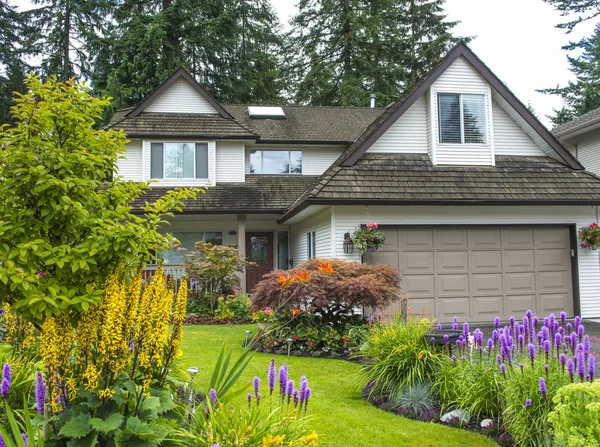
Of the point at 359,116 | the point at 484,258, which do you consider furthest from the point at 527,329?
the point at 359,116

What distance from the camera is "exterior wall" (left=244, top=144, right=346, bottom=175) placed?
18.9 m

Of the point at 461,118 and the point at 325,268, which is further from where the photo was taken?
the point at 461,118

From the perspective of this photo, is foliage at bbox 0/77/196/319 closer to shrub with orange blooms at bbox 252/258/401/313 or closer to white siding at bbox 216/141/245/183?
shrub with orange blooms at bbox 252/258/401/313

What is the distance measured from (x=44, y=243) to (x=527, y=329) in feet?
13.9

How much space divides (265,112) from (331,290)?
13.2 meters

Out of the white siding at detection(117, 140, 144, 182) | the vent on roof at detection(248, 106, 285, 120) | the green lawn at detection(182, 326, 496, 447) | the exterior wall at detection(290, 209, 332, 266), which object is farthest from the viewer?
the vent on roof at detection(248, 106, 285, 120)

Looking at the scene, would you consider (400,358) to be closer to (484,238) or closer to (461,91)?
(484,238)

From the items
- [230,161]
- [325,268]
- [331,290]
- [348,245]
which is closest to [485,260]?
[348,245]

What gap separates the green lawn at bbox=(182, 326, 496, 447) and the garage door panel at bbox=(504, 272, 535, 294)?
20.9ft

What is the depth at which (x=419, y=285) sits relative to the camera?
1227 cm

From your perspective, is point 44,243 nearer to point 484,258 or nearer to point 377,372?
point 377,372

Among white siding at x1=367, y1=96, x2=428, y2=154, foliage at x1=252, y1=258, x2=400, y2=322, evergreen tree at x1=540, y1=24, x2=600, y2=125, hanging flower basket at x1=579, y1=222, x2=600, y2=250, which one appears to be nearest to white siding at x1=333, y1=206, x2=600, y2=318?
hanging flower basket at x1=579, y1=222, x2=600, y2=250

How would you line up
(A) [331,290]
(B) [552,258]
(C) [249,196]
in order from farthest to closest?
(C) [249,196], (B) [552,258], (A) [331,290]

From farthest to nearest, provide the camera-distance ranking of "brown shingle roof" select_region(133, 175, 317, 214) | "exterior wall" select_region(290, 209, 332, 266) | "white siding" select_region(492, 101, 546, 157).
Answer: "brown shingle roof" select_region(133, 175, 317, 214)
"white siding" select_region(492, 101, 546, 157)
"exterior wall" select_region(290, 209, 332, 266)
